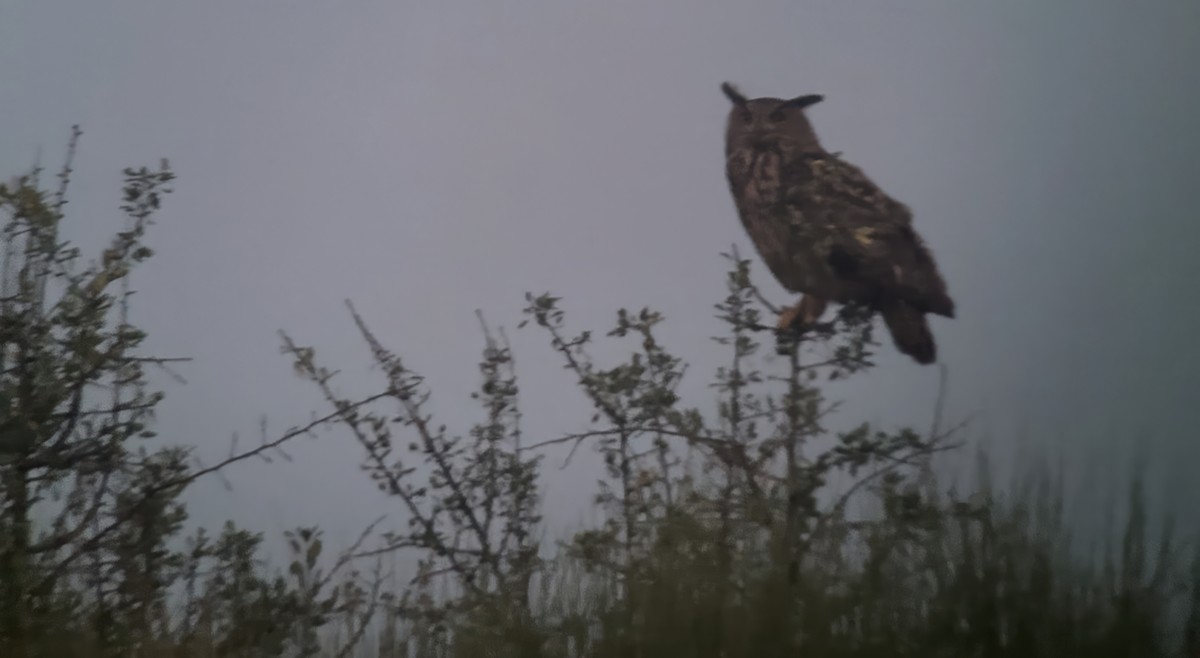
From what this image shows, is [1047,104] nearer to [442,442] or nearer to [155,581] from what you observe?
[442,442]

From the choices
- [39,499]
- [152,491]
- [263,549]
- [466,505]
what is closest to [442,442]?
[466,505]

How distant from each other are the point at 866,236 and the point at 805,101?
24 centimetres

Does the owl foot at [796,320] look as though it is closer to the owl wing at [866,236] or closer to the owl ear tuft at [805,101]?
the owl wing at [866,236]

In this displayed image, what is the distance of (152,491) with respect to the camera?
1.40 metres

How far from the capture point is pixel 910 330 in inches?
55.8

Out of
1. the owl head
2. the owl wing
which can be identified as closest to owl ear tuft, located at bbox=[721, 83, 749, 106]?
the owl head

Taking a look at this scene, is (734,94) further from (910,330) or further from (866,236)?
(910,330)

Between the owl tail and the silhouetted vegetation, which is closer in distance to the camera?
the silhouetted vegetation

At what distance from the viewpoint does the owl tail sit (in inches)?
55.4

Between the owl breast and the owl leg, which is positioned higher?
the owl breast

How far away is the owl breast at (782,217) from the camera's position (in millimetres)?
1453

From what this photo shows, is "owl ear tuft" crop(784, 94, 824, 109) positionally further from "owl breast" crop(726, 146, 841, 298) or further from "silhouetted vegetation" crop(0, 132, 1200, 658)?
"silhouetted vegetation" crop(0, 132, 1200, 658)

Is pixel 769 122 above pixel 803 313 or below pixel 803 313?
above

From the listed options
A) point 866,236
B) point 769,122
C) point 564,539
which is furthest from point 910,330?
point 564,539
